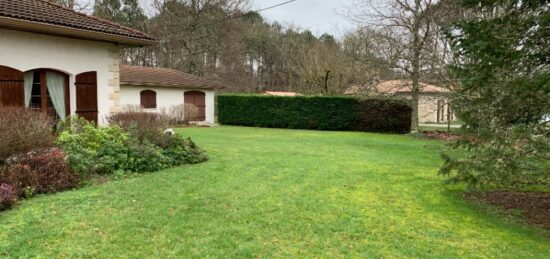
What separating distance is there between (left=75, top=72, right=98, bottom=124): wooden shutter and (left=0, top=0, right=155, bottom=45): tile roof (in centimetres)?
95

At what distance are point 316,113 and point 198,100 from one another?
7294mm

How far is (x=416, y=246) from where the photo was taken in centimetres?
420

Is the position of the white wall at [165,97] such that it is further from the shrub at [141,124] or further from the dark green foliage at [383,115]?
the shrub at [141,124]

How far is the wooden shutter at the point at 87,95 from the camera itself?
9.82 metres

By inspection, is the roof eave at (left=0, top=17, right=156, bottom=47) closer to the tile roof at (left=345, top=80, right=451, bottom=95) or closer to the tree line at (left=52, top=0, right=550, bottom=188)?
the tree line at (left=52, top=0, right=550, bottom=188)

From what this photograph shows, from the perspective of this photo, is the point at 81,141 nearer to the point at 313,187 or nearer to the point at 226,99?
the point at 313,187

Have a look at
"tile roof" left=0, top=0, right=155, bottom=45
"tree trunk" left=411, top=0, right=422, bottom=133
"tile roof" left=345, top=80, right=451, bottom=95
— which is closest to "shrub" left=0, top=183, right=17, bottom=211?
"tile roof" left=0, top=0, right=155, bottom=45

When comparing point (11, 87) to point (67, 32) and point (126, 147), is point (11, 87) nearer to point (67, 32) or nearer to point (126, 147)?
point (67, 32)

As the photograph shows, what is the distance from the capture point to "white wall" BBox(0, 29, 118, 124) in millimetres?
8617

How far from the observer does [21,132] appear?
6539 millimetres

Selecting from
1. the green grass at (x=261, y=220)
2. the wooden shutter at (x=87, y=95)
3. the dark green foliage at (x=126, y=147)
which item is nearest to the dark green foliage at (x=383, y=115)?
the green grass at (x=261, y=220)

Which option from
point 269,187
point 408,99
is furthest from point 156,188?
point 408,99

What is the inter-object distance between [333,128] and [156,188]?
54.0 ft

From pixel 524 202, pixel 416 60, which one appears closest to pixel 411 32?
pixel 416 60
